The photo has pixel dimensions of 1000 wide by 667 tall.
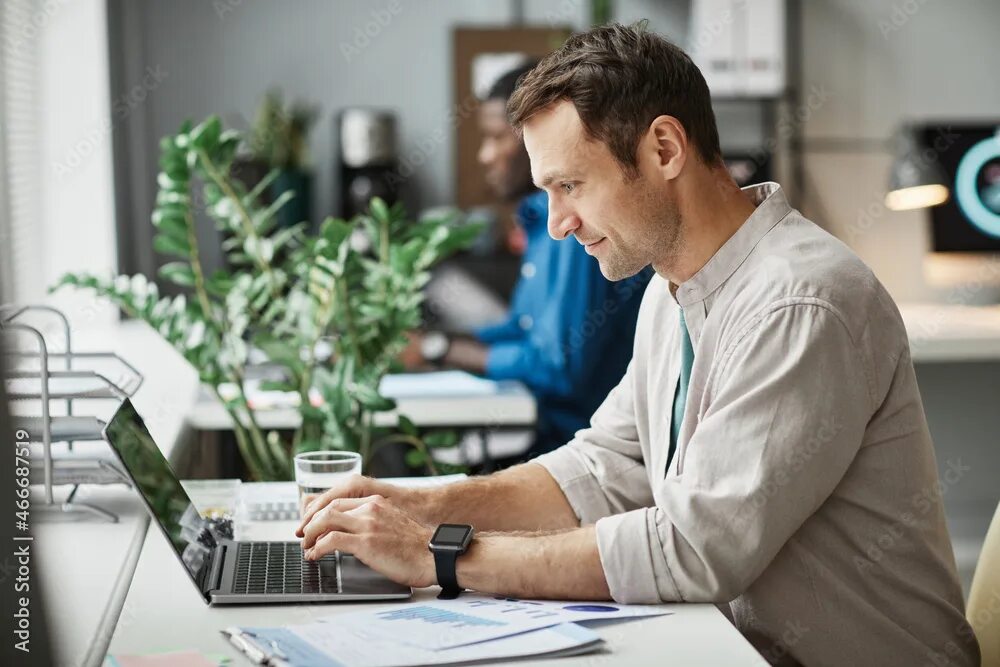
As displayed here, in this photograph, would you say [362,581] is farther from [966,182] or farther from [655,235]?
[966,182]

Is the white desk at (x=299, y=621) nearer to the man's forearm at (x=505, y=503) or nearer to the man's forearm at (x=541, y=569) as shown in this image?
the man's forearm at (x=541, y=569)

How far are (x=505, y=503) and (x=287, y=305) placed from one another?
915 mm

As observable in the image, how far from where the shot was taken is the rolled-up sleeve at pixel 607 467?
1.74 m

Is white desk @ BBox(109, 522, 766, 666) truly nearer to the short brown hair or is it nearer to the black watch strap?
the black watch strap

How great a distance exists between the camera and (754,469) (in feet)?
4.28

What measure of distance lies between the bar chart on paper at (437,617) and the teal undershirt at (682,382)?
0.44 metres

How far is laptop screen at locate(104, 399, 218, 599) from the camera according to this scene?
132 centimetres

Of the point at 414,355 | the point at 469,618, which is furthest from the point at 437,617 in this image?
the point at 414,355

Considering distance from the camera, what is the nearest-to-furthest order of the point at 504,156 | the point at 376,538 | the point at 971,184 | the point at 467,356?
1. the point at 376,538
2. the point at 504,156
3. the point at 467,356
4. the point at 971,184

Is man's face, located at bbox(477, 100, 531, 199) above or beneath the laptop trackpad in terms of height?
above

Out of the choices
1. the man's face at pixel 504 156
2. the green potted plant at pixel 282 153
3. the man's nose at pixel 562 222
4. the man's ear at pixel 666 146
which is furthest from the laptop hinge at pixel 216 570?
the green potted plant at pixel 282 153

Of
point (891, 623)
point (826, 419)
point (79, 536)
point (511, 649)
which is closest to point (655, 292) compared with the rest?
point (826, 419)

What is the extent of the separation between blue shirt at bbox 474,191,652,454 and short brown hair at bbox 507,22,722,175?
54.7 inches

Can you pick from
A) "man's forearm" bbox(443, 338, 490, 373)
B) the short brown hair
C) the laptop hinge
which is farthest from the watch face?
"man's forearm" bbox(443, 338, 490, 373)
